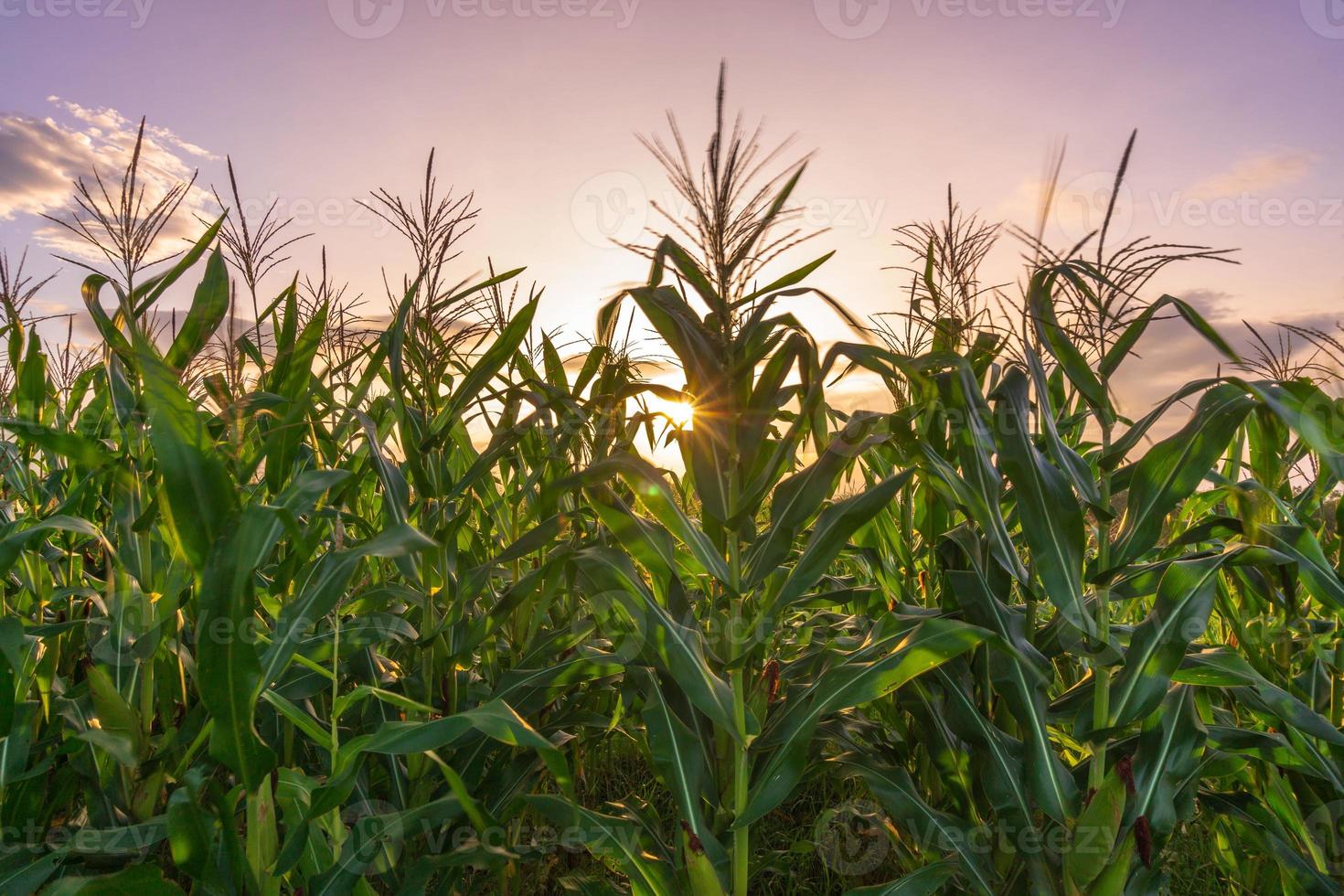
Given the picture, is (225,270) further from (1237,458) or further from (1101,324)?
(1237,458)

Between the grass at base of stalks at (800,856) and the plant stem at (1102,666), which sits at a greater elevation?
the plant stem at (1102,666)

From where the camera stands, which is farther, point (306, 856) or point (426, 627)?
point (426, 627)

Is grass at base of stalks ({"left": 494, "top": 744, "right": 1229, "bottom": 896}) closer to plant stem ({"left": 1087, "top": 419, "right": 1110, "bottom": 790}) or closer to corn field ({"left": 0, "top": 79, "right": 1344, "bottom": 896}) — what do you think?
corn field ({"left": 0, "top": 79, "right": 1344, "bottom": 896})

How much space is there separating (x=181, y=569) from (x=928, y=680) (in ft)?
6.39

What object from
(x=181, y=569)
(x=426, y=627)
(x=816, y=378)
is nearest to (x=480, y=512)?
(x=426, y=627)

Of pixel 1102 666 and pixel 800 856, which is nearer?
pixel 1102 666

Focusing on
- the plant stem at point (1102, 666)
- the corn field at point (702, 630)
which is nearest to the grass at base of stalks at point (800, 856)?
the corn field at point (702, 630)

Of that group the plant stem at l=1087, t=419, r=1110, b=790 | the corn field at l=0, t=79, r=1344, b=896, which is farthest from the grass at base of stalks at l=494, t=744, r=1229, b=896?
the plant stem at l=1087, t=419, r=1110, b=790

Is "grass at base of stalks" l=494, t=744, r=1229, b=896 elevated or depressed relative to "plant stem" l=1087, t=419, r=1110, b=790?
depressed

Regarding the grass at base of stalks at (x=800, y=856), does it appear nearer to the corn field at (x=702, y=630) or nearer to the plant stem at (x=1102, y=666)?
the corn field at (x=702, y=630)

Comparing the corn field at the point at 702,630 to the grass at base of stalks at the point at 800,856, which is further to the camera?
the grass at base of stalks at the point at 800,856

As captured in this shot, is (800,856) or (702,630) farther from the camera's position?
(800,856)

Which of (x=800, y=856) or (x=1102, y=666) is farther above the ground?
(x=1102, y=666)

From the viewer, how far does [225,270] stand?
2020 millimetres
